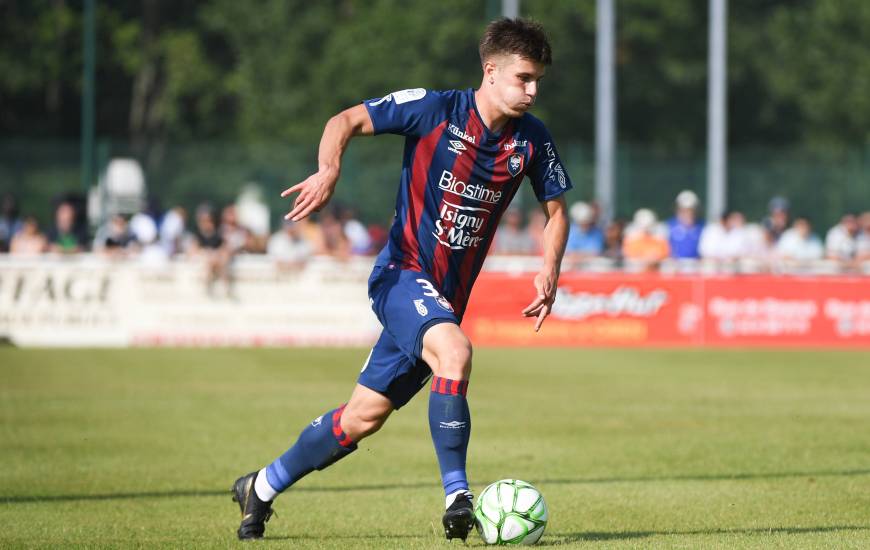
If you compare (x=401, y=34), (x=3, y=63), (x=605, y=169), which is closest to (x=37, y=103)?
(x=3, y=63)

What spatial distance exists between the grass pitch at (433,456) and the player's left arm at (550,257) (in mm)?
1072

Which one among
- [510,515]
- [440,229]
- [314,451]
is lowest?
[510,515]

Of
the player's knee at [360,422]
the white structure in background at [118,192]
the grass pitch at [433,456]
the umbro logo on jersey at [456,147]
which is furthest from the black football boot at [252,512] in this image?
the white structure in background at [118,192]

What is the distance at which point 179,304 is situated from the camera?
21.1 metres

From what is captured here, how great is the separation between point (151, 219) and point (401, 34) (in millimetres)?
25337

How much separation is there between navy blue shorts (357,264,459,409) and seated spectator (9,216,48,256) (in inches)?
608

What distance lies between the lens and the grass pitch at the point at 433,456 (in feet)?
24.2

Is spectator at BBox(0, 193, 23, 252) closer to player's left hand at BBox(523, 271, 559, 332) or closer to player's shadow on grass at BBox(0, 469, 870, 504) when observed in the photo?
player's shadow on grass at BBox(0, 469, 870, 504)

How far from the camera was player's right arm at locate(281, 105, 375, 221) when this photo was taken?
6.23 meters

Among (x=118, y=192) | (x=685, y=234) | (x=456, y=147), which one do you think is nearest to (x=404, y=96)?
(x=456, y=147)

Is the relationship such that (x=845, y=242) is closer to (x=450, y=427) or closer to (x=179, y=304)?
(x=179, y=304)

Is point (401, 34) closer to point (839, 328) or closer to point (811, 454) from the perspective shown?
point (839, 328)

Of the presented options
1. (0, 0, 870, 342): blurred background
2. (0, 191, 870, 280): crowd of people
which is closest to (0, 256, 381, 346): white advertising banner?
(0, 191, 870, 280): crowd of people

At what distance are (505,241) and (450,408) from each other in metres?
16.6
